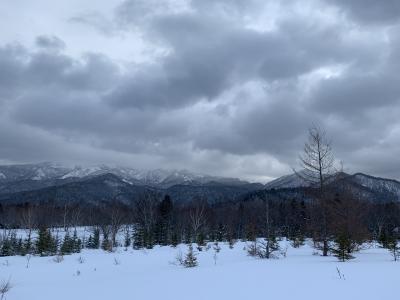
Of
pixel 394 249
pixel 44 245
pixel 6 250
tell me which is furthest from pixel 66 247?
pixel 394 249

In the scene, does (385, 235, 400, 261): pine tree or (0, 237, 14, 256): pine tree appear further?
(0, 237, 14, 256): pine tree

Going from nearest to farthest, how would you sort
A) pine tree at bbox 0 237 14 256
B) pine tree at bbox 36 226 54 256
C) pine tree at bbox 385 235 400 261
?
1. pine tree at bbox 385 235 400 261
2. pine tree at bbox 36 226 54 256
3. pine tree at bbox 0 237 14 256

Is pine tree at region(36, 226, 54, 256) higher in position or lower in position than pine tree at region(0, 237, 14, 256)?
higher

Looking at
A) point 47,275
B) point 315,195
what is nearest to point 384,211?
point 315,195

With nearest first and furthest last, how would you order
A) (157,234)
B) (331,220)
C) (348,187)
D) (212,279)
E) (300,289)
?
(300,289) < (212,279) < (331,220) < (348,187) < (157,234)

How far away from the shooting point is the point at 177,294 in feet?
35.3

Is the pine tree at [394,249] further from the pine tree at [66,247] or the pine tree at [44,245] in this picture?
the pine tree at [44,245]

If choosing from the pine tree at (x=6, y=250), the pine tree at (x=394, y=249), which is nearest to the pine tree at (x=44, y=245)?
the pine tree at (x=6, y=250)

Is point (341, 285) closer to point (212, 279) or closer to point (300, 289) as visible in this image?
point (300, 289)

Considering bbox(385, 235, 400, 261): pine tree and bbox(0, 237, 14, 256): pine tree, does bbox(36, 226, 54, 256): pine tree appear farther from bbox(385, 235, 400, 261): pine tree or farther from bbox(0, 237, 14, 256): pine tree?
bbox(385, 235, 400, 261): pine tree

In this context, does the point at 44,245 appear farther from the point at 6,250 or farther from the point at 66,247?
the point at 6,250

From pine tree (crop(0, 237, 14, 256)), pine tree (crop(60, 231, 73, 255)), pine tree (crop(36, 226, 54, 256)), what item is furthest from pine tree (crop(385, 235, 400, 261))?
pine tree (crop(0, 237, 14, 256))

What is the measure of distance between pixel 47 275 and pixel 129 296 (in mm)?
9773

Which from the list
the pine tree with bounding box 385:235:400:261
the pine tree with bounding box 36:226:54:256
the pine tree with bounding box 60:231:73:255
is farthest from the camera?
the pine tree with bounding box 60:231:73:255
